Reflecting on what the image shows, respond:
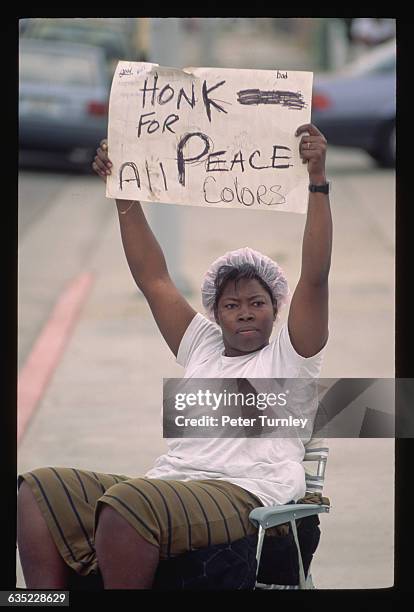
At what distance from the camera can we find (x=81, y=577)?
3.21 meters

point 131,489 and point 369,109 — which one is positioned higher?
point 369,109

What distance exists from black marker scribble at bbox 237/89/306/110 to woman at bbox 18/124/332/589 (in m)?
0.07

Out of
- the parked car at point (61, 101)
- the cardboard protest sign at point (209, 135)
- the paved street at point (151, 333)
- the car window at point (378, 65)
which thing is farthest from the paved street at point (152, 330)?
the cardboard protest sign at point (209, 135)

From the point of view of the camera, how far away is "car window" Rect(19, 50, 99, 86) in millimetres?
10688

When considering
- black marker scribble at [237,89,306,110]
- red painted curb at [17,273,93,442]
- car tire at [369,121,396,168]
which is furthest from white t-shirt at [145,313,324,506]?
car tire at [369,121,396,168]

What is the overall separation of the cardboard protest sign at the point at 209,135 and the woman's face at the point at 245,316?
292 millimetres

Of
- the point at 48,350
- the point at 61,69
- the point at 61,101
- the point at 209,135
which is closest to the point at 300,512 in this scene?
the point at 209,135

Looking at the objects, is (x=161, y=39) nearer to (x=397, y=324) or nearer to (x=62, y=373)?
(x=62, y=373)

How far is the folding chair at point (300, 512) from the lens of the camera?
10.3 feet

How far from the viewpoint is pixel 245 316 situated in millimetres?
3422

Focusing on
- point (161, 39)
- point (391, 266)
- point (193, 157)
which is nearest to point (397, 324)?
point (193, 157)

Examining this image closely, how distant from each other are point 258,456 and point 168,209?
5371 millimetres

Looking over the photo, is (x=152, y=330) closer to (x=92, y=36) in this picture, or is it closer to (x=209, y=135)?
(x=209, y=135)
